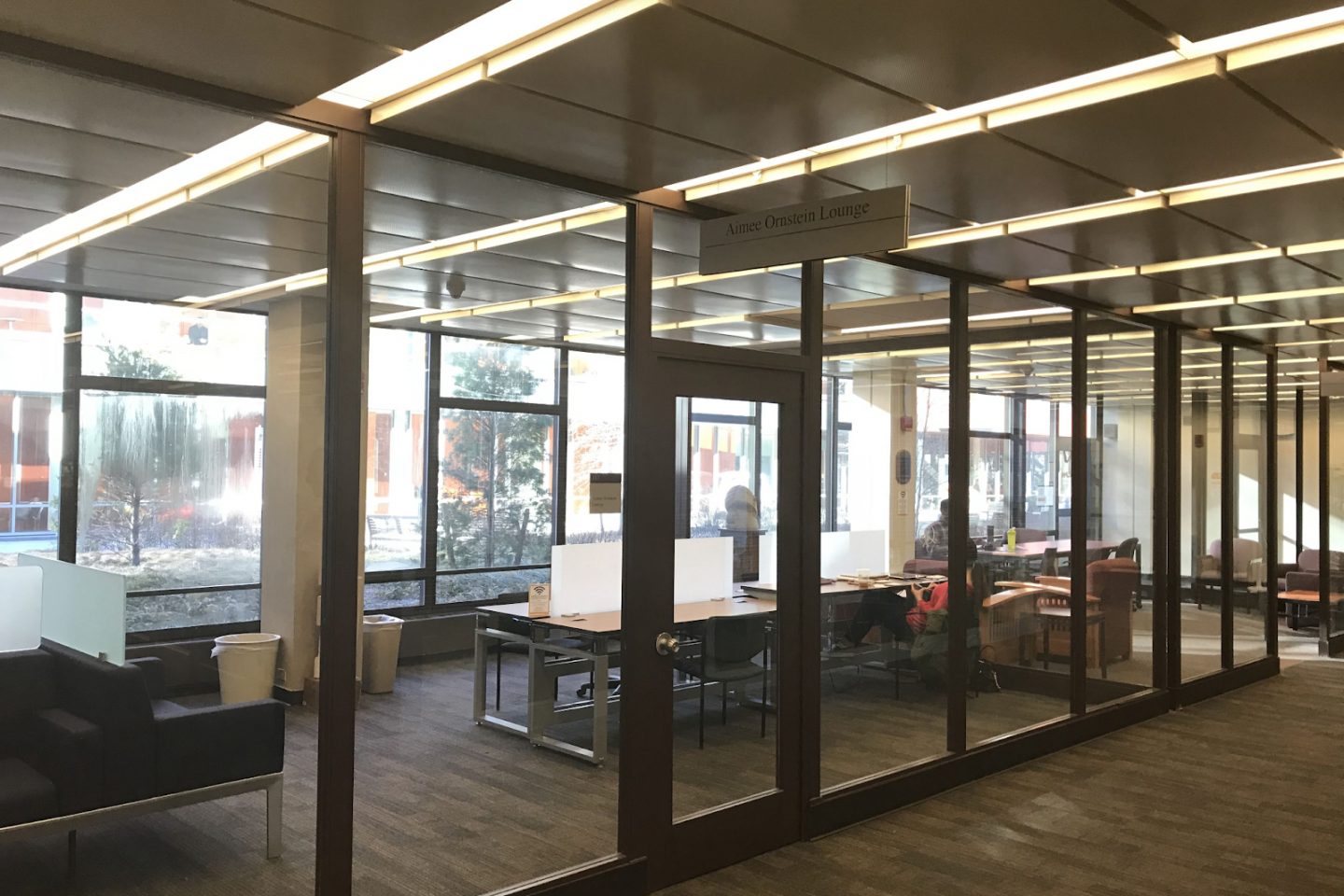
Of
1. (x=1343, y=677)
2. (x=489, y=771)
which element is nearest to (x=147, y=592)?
(x=489, y=771)

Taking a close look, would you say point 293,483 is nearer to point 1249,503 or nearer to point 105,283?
point 105,283

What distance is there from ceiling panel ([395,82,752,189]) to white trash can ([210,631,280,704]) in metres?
1.74

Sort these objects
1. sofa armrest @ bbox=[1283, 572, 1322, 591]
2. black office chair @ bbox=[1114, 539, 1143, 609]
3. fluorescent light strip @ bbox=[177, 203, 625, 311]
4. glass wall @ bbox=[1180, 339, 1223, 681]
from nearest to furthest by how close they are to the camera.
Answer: fluorescent light strip @ bbox=[177, 203, 625, 311], black office chair @ bbox=[1114, 539, 1143, 609], glass wall @ bbox=[1180, 339, 1223, 681], sofa armrest @ bbox=[1283, 572, 1322, 591]

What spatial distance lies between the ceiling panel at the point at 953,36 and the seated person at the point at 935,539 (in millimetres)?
3249

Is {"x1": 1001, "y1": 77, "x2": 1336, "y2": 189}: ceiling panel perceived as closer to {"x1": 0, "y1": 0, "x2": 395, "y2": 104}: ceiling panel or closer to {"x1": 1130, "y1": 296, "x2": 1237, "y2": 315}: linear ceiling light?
{"x1": 0, "y1": 0, "x2": 395, "y2": 104}: ceiling panel

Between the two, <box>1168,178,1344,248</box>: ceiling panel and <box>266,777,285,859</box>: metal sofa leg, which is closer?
<box>266,777,285,859</box>: metal sofa leg

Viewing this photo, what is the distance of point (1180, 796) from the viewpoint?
5938 mm

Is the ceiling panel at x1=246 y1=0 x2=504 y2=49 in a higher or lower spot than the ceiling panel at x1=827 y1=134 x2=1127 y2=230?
lower

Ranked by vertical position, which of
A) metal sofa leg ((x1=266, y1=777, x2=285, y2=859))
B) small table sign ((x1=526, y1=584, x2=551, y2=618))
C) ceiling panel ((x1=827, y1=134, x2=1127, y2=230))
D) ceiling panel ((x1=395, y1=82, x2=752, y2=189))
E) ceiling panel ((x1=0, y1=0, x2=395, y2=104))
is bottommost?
metal sofa leg ((x1=266, y1=777, x2=285, y2=859))

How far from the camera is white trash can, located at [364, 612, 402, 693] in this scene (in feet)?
12.0

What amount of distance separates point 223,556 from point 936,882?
125 inches

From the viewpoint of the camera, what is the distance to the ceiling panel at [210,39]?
8.64ft

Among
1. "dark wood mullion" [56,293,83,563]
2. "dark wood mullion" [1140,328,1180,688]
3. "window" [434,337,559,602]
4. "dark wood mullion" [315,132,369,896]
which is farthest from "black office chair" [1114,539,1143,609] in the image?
"dark wood mullion" [56,293,83,563]

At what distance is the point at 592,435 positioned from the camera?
4363mm
